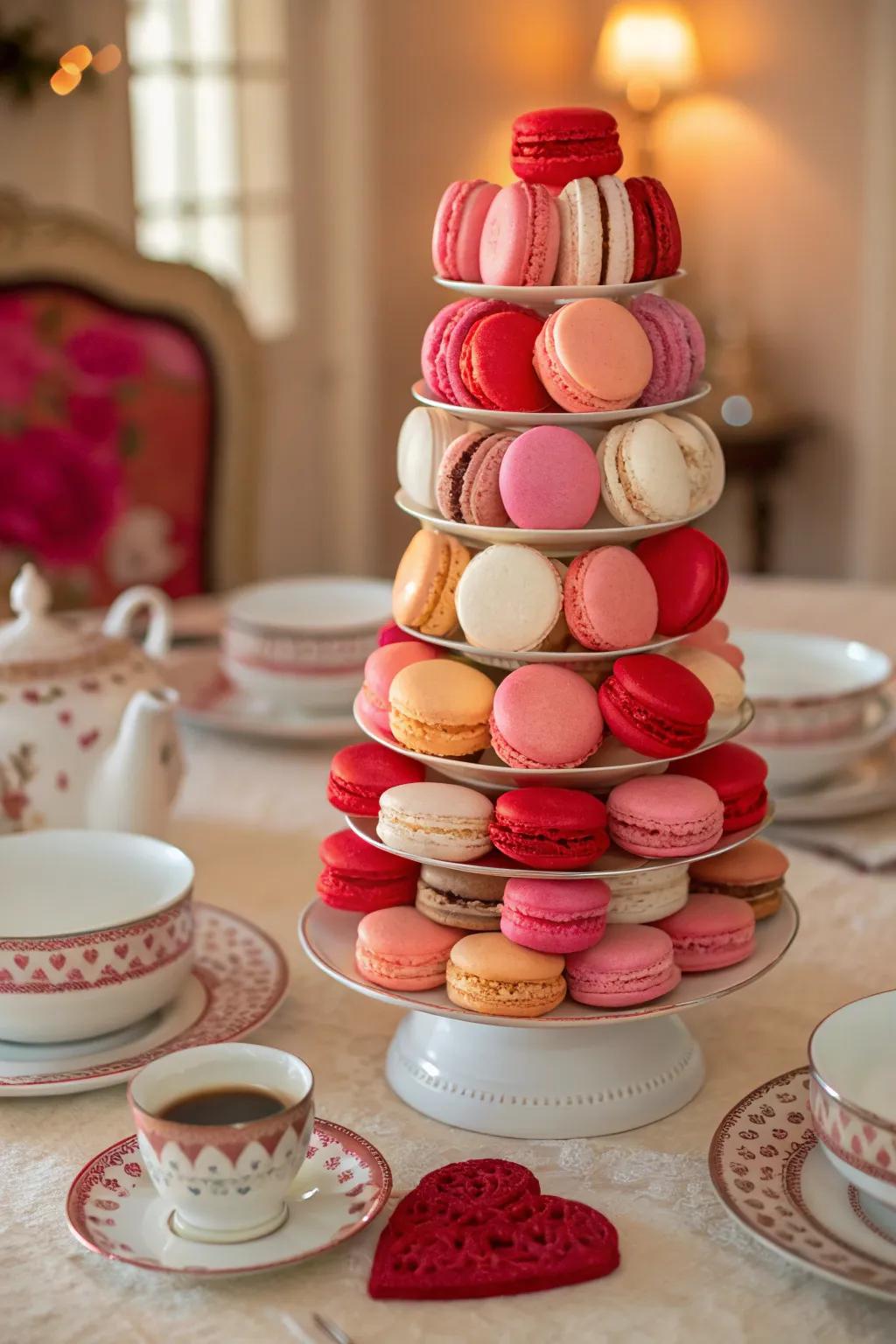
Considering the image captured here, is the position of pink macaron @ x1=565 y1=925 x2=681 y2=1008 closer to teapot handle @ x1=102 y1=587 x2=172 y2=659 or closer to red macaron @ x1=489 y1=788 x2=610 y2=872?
red macaron @ x1=489 y1=788 x2=610 y2=872

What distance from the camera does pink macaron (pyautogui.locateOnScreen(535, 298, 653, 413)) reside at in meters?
0.84

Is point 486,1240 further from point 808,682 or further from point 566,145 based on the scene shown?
point 808,682

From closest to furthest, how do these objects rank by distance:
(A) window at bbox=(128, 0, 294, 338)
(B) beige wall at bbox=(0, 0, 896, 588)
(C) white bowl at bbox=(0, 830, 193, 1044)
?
(C) white bowl at bbox=(0, 830, 193, 1044) < (A) window at bbox=(128, 0, 294, 338) < (B) beige wall at bbox=(0, 0, 896, 588)

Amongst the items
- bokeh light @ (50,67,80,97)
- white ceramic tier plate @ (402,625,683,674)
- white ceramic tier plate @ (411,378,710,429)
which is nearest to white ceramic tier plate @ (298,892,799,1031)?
white ceramic tier plate @ (402,625,683,674)

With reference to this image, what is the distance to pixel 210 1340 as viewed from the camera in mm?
739

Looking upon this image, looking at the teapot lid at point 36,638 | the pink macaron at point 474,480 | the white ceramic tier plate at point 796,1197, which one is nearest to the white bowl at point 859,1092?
the white ceramic tier plate at point 796,1197

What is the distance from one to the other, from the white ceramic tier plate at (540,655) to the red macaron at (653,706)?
15mm

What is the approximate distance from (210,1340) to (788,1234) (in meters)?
0.28

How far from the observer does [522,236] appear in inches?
33.8

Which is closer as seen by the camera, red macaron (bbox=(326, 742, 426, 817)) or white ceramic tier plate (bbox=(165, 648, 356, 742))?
red macaron (bbox=(326, 742, 426, 817))

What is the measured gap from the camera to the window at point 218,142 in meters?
3.44

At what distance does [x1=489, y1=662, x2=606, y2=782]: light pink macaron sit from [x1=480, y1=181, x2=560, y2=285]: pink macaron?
22cm

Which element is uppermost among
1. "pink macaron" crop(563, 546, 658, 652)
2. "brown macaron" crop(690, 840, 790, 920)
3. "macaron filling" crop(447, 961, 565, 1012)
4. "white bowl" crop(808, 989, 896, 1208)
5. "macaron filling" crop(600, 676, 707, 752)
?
"pink macaron" crop(563, 546, 658, 652)

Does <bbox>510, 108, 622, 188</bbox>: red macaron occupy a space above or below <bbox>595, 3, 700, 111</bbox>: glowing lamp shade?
below
